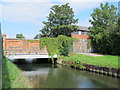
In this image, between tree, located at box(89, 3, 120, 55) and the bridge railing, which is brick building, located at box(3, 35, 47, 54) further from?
tree, located at box(89, 3, 120, 55)

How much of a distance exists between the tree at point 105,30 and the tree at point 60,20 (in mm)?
5120

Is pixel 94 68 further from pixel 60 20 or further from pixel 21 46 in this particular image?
pixel 60 20

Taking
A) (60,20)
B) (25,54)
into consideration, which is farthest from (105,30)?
(25,54)

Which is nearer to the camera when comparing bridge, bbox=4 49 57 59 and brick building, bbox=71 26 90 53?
bridge, bbox=4 49 57 59

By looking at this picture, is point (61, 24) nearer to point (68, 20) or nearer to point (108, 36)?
point (68, 20)

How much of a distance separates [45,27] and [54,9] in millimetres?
4734

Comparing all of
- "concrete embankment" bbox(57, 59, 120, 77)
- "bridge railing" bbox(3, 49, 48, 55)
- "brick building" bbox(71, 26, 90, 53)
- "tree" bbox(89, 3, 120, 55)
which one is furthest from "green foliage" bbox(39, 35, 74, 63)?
"tree" bbox(89, 3, 120, 55)

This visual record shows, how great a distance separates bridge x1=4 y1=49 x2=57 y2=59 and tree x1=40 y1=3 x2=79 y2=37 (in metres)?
9.58

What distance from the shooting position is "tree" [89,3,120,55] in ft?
64.1

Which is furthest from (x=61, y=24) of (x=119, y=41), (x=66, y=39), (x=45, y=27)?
(x=119, y=41)

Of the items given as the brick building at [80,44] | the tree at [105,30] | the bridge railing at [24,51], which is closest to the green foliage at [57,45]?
the bridge railing at [24,51]

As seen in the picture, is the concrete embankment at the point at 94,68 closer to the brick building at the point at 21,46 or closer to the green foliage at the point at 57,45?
the green foliage at the point at 57,45

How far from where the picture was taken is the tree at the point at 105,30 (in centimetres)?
1955

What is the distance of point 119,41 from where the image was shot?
18859 mm
